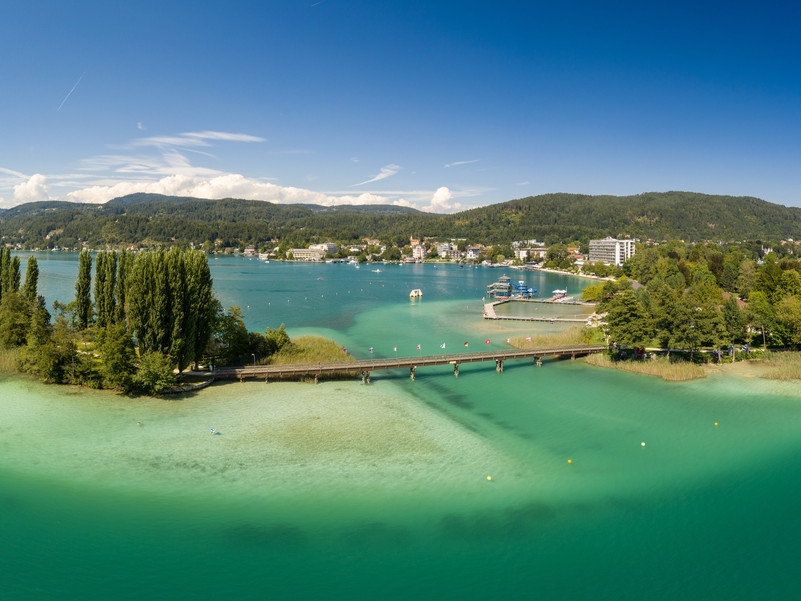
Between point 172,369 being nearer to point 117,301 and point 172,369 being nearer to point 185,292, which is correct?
point 185,292

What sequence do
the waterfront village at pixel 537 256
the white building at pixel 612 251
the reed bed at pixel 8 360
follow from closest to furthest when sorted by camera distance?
the reed bed at pixel 8 360 < the waterfront village at pixel 537 256 < the white building at pixel 612 251

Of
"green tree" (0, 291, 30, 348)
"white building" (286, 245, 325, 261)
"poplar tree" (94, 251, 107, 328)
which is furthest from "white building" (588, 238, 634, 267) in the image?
"green tree" (0, 291, 30, 348)

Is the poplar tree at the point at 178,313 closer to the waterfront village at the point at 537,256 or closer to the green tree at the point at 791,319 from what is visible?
the green tree at the point at 791,319

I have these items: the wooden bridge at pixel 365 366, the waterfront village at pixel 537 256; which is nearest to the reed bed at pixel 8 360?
the wooden bridge at pixel 365 366

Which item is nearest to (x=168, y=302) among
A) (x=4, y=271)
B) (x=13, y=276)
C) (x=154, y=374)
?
(x=154, y=374)

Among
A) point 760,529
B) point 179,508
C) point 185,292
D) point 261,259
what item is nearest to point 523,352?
point 760,529
